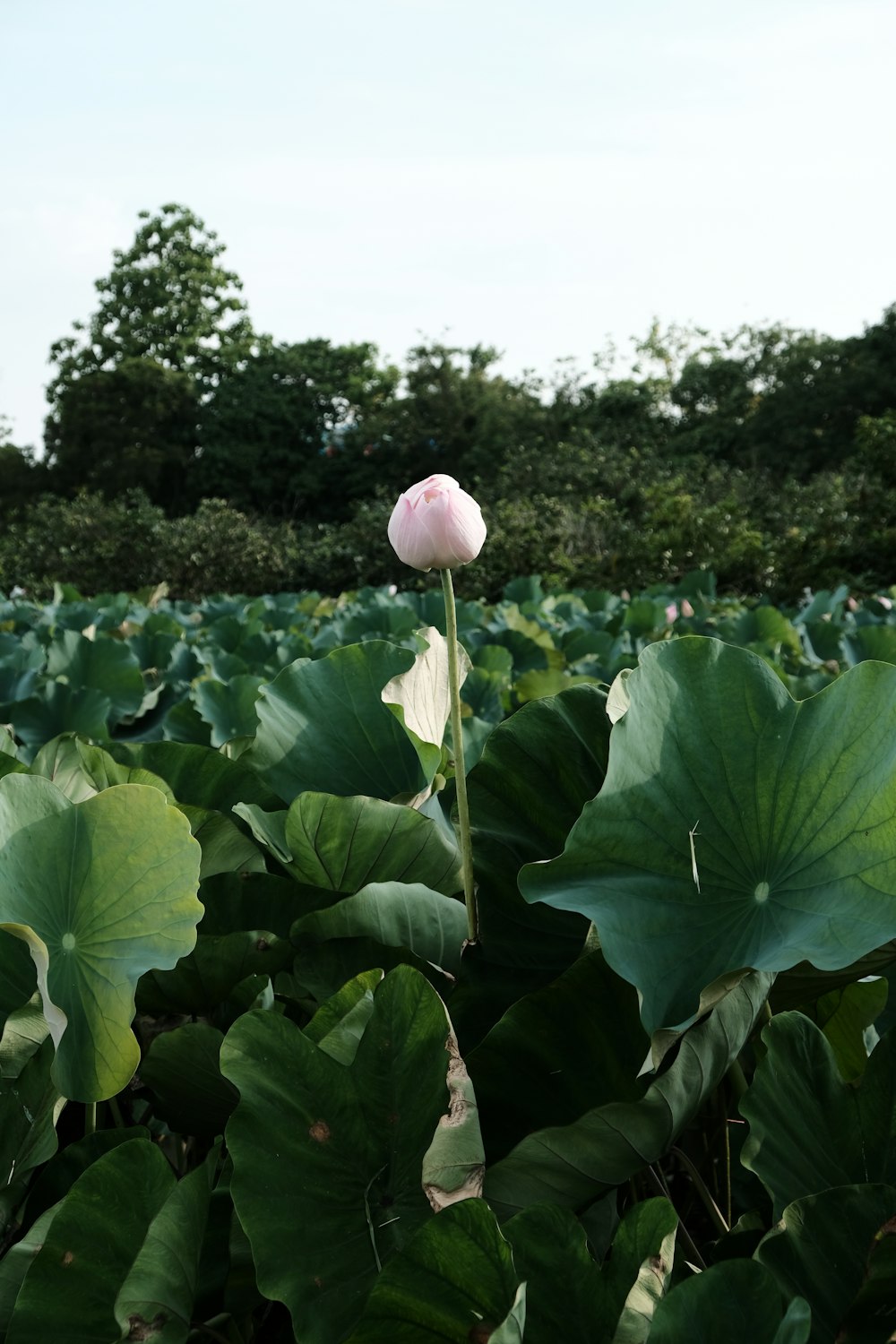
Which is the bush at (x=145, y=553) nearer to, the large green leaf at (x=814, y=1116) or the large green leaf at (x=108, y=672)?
the large green leaf at (x=108, y=672)

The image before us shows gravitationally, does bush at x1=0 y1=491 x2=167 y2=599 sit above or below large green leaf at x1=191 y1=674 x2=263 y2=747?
below

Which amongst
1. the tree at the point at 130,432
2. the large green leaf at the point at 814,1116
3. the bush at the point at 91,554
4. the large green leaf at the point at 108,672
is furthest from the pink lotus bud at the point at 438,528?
the tree at the point at 130,432

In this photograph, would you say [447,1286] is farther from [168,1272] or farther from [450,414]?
Answer: [450,414]

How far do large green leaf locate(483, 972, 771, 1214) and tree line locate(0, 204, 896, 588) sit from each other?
1615cm

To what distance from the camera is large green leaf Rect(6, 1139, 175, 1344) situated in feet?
1.39

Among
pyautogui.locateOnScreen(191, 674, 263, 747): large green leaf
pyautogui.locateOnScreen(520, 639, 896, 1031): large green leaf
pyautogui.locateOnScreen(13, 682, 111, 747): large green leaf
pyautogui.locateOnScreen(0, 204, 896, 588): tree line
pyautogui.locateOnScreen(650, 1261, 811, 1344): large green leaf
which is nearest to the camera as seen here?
pyautogui.locateOnScreen(650, 1261, 811, 1344): large green leaf

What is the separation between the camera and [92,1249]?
43 centimetres

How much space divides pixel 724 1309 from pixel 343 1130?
156 mm

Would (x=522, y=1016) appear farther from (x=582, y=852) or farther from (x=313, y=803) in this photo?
(x=313, y=803)

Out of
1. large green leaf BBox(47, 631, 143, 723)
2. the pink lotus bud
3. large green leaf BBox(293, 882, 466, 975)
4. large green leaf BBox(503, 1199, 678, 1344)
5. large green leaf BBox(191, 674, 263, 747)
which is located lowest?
large green leaf BBox(47, 631, 143, 723)

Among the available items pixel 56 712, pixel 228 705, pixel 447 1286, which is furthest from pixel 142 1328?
pixel 56 712

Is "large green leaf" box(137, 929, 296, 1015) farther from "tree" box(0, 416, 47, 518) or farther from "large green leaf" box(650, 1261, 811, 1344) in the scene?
"tree" box(0, 416, 47, 518)

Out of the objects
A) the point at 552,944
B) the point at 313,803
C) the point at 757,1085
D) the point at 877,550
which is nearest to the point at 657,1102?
the point at 757,1085

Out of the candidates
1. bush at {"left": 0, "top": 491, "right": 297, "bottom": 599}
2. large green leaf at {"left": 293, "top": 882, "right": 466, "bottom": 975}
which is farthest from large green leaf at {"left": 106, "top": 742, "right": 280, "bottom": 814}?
bush at {"left": 0, "top": 491, "right": 297, "bottom": 599}
